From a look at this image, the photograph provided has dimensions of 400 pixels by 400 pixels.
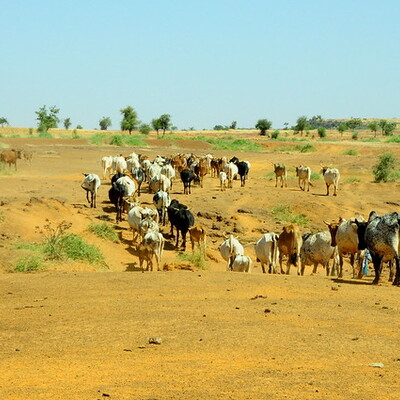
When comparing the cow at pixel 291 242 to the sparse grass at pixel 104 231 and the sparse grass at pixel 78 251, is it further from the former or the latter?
the sparse grass at pixel 104 231

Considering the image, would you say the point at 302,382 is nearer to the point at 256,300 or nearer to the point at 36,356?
the point at 36,356

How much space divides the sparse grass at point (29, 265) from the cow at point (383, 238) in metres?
7.33

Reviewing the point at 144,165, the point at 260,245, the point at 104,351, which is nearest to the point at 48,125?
the point at 144,165

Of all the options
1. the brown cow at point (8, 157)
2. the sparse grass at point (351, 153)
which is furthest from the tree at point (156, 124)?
the brown cow at point (8, 157)

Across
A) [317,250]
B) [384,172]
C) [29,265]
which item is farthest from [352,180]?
[29,265]

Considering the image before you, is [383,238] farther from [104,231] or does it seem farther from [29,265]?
[104,231]

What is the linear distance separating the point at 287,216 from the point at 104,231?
9404 millimetres

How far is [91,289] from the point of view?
13.0 meters

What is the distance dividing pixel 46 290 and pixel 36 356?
4380 millimetres

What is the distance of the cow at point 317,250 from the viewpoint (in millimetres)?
18172

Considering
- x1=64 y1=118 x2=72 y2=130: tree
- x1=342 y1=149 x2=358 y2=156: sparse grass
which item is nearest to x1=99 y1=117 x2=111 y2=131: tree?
x1=64 y1=118 x2=72 y2=130: tree

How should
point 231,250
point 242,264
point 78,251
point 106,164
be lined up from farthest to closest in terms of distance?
point 106,164
point 231,250
point 78,251
point 242,264

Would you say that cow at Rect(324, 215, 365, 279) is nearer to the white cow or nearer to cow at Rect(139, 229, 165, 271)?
the white cow

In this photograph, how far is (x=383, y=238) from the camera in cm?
1460
